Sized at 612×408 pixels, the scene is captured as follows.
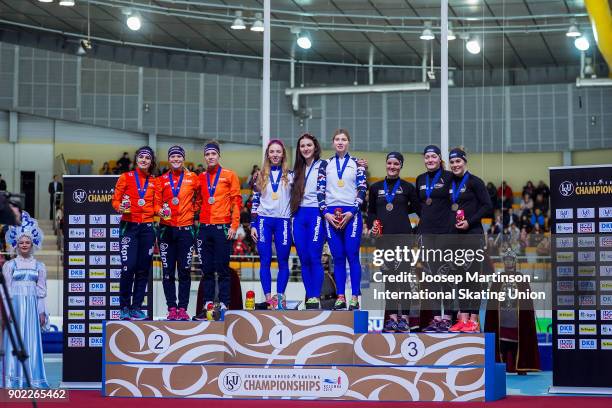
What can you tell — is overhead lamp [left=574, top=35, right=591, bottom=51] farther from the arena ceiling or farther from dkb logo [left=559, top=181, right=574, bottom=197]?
dkb logo [left=559, top=181, right=574, bottom=197]

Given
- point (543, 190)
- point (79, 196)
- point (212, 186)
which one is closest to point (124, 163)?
point (543, 190)

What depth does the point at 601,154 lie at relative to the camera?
2744 cm

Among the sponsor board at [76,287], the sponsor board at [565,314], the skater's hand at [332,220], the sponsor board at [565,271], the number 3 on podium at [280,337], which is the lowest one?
the number 3 on podium at [280,337]

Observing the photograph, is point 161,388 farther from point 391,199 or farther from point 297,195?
point 391,199

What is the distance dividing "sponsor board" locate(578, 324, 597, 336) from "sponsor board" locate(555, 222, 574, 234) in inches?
40.8

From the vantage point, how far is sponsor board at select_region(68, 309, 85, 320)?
11.6 meters

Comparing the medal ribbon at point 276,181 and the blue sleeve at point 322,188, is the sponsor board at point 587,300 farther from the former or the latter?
the medal ribbon at point 276,181

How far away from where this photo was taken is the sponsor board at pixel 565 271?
10.9 metres

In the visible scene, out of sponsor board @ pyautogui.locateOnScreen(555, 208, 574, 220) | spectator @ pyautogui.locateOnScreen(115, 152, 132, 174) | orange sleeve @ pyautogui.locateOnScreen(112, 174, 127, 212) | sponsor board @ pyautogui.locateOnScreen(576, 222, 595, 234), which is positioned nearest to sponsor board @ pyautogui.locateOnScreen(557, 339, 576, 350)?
sponsor board @ pyautogui.locateOnScreen(576, 222, 595, 234)

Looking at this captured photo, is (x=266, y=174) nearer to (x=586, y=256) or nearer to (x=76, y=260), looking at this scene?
(x=76, y=260)

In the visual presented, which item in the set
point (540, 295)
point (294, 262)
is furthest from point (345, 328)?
point (294, 262)

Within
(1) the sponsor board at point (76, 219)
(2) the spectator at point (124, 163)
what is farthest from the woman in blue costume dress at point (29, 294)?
(2) the spectator at point (124, 163)

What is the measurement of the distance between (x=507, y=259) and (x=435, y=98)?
16.1 meters

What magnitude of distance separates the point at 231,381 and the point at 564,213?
4.14 m
